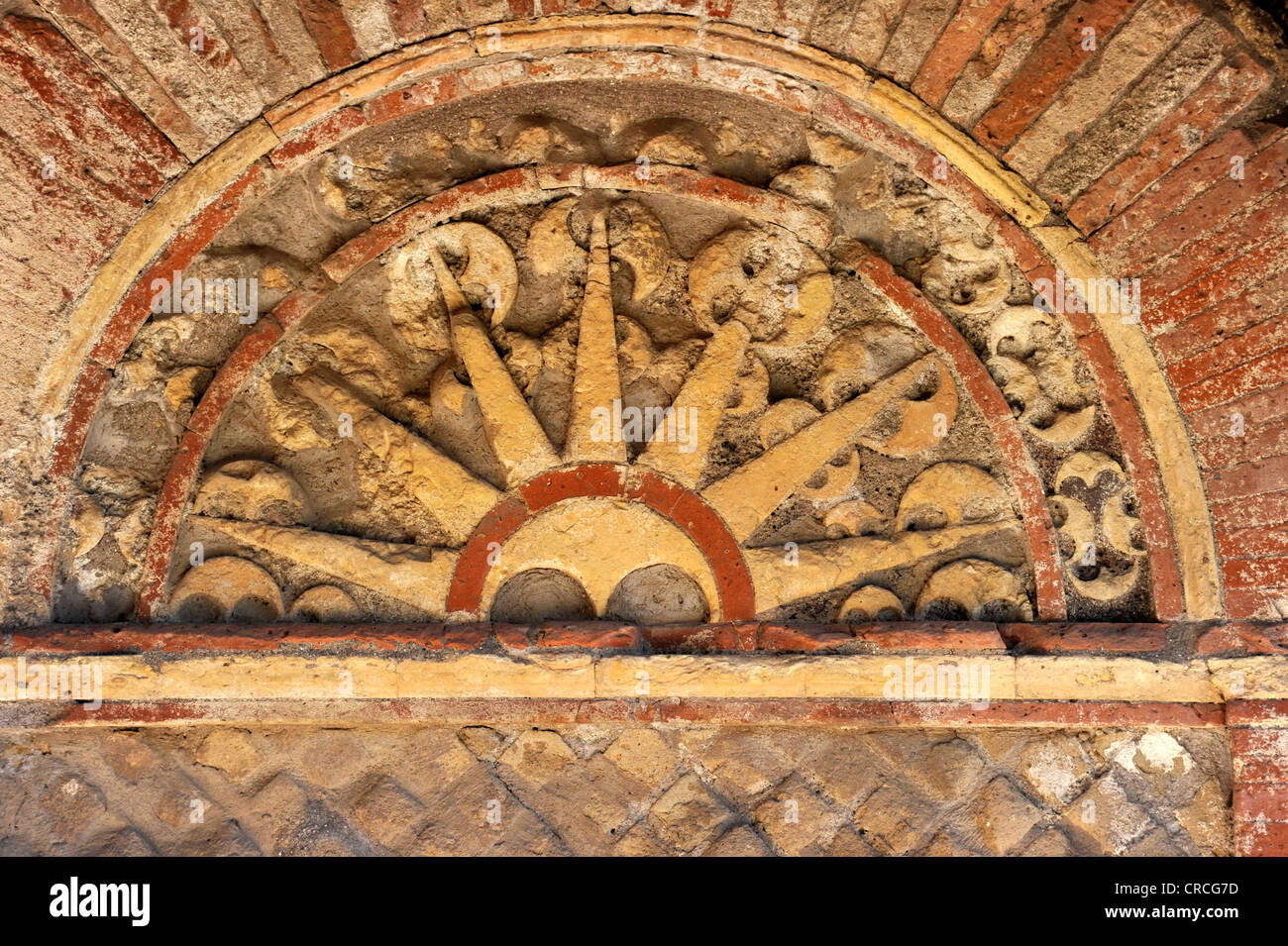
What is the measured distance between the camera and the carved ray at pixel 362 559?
3.12 metres

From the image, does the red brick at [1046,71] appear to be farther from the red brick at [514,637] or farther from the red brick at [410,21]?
the red brick at [514,637]

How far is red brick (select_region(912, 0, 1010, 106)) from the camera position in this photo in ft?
9.34

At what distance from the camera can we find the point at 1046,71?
286cm

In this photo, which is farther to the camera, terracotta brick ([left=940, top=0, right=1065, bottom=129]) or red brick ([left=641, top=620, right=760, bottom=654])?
red brick ([left=641, top=620, right=760, bottom=654])

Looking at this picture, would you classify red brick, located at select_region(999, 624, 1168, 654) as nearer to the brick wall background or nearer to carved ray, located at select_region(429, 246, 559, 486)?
the brick wall background

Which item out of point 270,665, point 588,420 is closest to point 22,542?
point 270,665

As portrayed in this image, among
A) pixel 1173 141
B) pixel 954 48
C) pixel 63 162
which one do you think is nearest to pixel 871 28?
pixel 954 48

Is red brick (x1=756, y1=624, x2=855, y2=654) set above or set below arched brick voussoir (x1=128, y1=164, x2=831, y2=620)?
below

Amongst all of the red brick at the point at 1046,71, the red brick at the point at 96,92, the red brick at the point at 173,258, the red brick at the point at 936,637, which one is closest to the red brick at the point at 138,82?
the red brick at the point at 96,92

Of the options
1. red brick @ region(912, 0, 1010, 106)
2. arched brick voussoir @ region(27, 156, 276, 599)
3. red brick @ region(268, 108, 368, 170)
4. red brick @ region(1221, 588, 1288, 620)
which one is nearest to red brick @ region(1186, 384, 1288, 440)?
red brick @ region(1221, 588, 1288, 620)

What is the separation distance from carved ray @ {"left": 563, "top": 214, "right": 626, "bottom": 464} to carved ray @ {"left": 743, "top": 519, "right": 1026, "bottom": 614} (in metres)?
0.61

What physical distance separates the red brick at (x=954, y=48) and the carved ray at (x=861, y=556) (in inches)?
54.5

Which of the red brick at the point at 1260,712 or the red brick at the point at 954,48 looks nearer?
the red brick at the point at 954,48

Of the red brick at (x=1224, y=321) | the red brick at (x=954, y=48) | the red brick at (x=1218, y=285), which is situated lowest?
the red brick at (x=1224, y=321)
